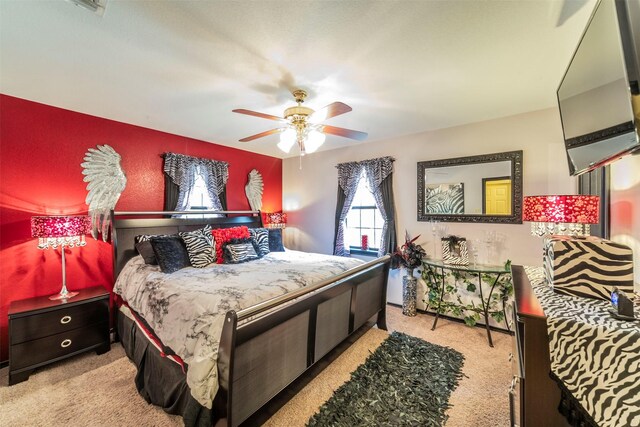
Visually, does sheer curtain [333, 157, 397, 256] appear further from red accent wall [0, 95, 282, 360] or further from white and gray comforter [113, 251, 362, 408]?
red accent wall [0, 95, 282, 360]

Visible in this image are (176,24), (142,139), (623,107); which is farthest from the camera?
(142,139)

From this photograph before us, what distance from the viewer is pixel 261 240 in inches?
141

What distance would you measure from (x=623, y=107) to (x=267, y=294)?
2.10 m

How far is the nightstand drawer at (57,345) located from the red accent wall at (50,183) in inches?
19.4

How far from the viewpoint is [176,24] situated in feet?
4.93

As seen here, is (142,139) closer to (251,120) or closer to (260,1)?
(251,120)

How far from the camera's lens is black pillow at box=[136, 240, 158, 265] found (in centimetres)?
277

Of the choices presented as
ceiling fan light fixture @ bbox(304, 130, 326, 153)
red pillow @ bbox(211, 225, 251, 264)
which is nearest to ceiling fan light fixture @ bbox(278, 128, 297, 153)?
ceiling fan light fixture @ bbox(304, 130, 326, 153)

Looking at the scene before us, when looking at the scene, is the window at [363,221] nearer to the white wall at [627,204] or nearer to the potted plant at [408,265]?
the potted plant at [408,265]

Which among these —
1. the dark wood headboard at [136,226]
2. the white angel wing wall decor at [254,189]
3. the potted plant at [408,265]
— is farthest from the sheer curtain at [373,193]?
the dark wood headboard at [136,226]

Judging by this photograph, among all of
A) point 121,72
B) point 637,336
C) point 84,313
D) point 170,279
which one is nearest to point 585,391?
point 637,336

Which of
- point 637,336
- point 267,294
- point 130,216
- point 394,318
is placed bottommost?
point 394,318

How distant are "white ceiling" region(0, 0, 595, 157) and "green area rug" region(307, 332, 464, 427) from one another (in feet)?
8.13

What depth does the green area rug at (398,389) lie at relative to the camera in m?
1.76
